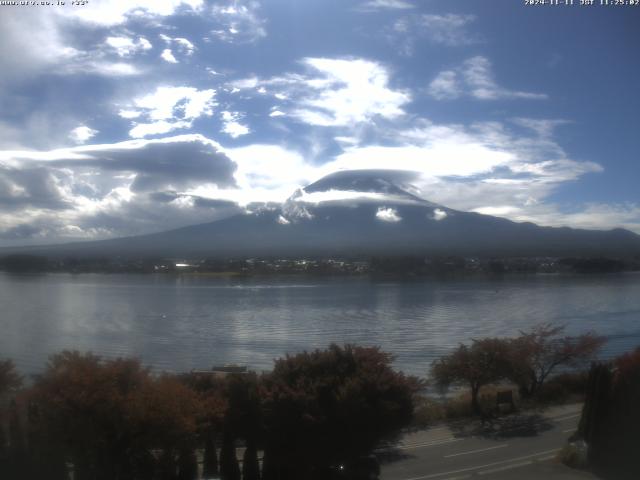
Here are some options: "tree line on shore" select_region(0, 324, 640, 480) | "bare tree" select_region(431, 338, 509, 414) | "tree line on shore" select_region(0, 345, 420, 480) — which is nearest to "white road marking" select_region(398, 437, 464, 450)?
"tree line on shore" select_region(0, 324, 640, 480)

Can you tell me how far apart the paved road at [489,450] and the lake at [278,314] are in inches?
157

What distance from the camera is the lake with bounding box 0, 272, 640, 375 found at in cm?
1493

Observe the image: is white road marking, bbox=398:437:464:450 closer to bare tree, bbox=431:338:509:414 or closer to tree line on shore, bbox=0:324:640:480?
tree line on shore, bbox=0:324:640:480

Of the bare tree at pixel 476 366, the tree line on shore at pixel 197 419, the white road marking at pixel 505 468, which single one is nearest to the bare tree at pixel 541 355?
the bare tree at pixel 476 366

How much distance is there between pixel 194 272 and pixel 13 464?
94.7ft

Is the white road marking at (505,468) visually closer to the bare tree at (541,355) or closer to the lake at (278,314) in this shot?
the bare tree at (541,355)

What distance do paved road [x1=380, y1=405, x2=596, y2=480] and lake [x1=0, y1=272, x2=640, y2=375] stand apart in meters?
4.00

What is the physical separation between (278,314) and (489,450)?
50.3ft

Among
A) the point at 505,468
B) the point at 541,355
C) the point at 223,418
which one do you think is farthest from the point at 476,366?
the point at 223,418

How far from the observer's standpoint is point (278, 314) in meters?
22.7

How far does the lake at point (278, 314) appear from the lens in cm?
1493

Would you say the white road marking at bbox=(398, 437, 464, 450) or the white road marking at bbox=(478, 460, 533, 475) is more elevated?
the white road marking at bbox=(478, 460, 533, 475)

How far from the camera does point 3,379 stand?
294 inches

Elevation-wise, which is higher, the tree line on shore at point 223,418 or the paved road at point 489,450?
the tree line on shore at point 223,418
